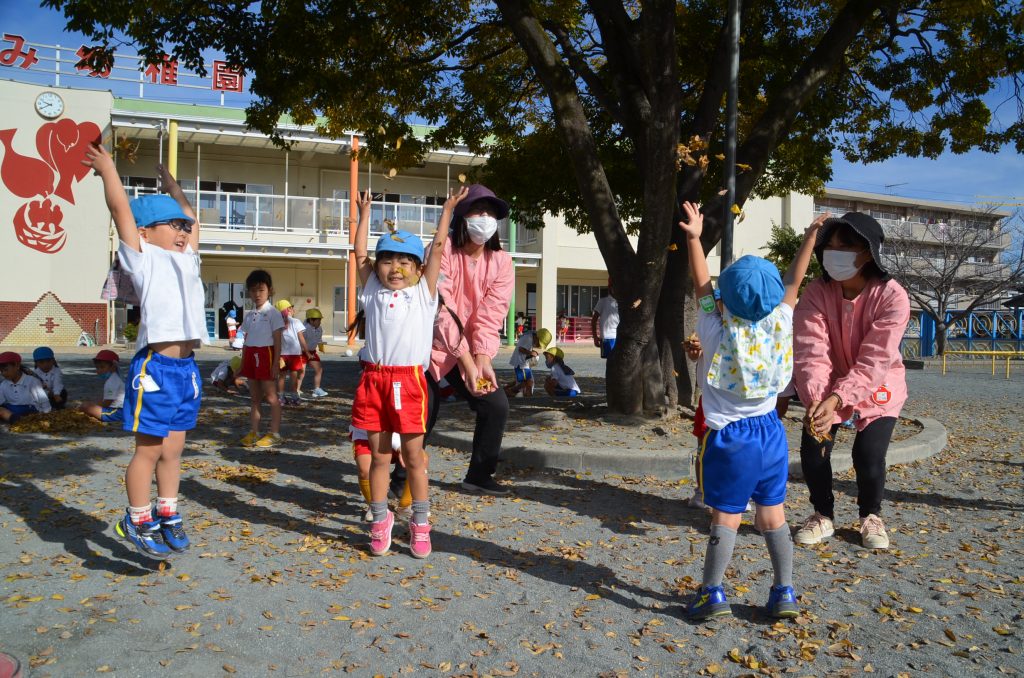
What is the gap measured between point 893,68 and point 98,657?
39.5 feet

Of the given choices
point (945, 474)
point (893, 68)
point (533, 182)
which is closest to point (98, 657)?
point (945, 474)

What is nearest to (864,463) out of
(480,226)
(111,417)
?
(480,226)

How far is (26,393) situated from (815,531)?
792cm

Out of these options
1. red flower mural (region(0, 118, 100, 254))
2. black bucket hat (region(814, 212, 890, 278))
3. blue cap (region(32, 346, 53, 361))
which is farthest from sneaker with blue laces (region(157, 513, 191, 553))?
red flower mural (region(0, 118, 100, 254))

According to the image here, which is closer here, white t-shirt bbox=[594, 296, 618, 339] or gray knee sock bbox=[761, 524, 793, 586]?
gray knee sock bbox=[761, 524, 793, 586]

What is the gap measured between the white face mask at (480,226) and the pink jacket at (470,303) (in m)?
0.18

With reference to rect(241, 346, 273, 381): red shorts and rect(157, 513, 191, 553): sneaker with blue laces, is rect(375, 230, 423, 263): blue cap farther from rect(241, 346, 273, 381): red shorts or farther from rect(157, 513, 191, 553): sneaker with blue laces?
rect(241, 346, 273, 381): red shorts

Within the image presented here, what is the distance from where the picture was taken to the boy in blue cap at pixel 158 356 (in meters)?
3.57

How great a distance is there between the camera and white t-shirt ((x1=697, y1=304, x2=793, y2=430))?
3.28 m

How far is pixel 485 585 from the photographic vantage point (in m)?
3.59

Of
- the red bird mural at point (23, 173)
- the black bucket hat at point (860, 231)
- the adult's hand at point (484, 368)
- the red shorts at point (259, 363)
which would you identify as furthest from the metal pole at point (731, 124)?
the red bird mural at point (23, 173)

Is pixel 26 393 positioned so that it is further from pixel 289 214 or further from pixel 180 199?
pixel 289 214

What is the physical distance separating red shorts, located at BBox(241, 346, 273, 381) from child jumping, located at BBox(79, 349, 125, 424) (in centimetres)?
203

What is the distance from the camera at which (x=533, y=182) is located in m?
11.5
